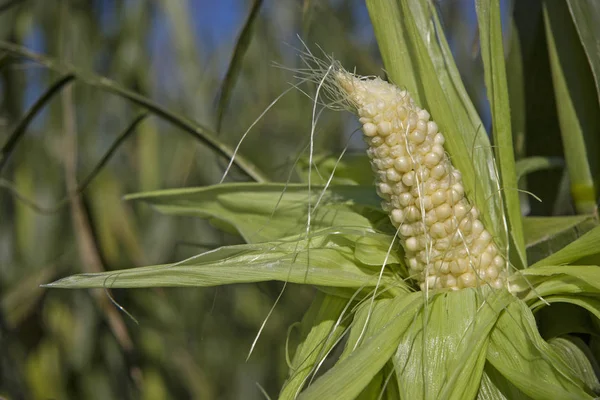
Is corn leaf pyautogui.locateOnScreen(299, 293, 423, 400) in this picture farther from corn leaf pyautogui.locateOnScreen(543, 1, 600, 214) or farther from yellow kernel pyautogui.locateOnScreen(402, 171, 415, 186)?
corn leaf pyautogui.locateOnScreen(543, 1, 600, 214)

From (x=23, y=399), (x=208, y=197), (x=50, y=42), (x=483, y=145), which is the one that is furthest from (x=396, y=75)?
(x=50, y=42)

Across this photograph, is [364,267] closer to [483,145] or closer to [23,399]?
[483,145]

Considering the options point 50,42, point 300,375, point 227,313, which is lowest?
point 227,313

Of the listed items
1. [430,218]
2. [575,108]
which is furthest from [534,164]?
[430,218]

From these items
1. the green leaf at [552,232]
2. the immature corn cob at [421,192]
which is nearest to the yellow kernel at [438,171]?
the immature corn cob at [421,192]

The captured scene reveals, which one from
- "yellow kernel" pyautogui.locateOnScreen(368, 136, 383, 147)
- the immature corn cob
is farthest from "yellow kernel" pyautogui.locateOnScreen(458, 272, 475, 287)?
"yellow kernel" pyautogui.locateOnScreen(368, 136, 383, 147)

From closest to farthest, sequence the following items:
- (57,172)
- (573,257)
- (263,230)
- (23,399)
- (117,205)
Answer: (573,257) → (263,230) → (23,399) → (117,205) → (57,172)

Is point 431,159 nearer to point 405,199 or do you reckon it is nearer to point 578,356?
point 405,199
